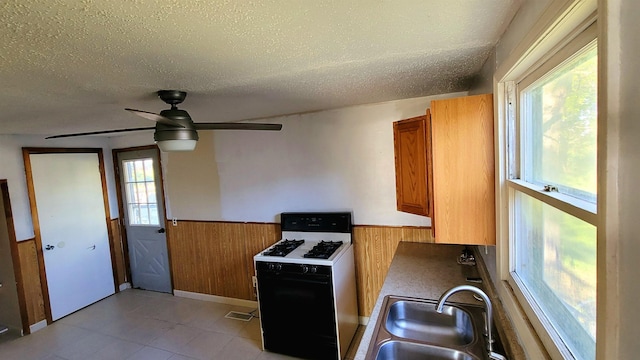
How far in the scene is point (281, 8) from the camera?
99 cm

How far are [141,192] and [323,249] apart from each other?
3.05 metres

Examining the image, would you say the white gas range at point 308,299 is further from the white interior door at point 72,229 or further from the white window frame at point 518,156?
the white interior door at point 72,229

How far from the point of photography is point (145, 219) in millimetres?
4398

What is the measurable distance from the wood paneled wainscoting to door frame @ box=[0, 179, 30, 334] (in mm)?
1547

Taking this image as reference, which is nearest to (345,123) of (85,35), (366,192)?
(366,192)

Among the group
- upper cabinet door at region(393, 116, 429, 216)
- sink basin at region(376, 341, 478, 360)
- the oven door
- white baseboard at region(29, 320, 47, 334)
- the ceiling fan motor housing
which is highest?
the ceiling fan motor housing

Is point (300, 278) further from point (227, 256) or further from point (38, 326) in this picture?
point (38, 326)

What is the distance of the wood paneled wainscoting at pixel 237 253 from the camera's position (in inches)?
122

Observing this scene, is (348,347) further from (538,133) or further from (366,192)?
(538,133)

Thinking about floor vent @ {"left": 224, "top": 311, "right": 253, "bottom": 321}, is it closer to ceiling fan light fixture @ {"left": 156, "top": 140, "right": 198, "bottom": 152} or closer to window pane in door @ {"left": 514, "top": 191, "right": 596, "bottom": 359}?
ceiling fan light fixture @ {"left": 156, "top": 140, "right": 198, "bottom": 152}

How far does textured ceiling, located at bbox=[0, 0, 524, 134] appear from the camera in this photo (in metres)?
0.98

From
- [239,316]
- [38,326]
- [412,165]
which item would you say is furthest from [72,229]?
[412,165]

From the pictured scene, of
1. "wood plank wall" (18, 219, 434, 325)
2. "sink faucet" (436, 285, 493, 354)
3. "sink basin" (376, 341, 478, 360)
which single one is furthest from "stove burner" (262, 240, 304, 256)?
"sink faucet" (436, 285, 493, 354)

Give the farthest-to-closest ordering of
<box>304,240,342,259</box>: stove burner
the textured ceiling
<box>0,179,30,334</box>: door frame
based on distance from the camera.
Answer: <box>0,179,30,334</box>: door frame
<box>304,240,342,259</box>: stove burner
the textured ceiling
